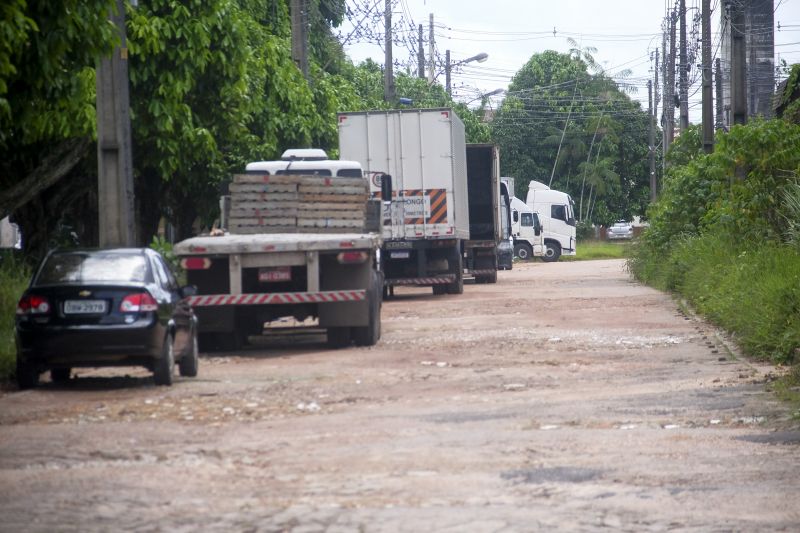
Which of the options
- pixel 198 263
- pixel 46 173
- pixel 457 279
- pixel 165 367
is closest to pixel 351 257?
pixel 198 263

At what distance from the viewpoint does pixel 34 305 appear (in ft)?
44.2

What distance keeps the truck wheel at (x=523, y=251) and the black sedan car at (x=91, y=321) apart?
155 ft

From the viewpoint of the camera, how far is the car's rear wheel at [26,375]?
1354 cm

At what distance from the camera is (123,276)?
1389 cm

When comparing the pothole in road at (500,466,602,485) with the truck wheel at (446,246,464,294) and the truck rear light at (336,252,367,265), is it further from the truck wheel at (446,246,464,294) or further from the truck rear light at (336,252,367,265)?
the truck wheel at (446,246,464,294)

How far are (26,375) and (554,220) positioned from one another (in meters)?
48.0

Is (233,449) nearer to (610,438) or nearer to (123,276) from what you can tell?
(610,438)

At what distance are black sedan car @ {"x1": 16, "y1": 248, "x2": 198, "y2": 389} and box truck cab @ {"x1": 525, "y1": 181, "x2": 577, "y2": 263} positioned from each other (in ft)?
153

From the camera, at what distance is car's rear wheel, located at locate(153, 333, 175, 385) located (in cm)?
1377

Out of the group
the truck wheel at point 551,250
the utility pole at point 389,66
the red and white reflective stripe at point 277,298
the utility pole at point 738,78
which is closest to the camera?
the red and white reflective stripe at point 277,298

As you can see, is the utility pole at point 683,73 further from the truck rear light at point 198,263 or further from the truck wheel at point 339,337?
the truck rear light at point 198,263

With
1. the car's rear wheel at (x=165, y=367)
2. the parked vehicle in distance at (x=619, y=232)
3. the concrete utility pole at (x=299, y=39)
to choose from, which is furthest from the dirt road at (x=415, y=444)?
the parked vehicle in distance at (x=619, y=232)

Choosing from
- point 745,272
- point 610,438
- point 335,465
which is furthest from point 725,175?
point 335,465

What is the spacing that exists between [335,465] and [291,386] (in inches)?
189
